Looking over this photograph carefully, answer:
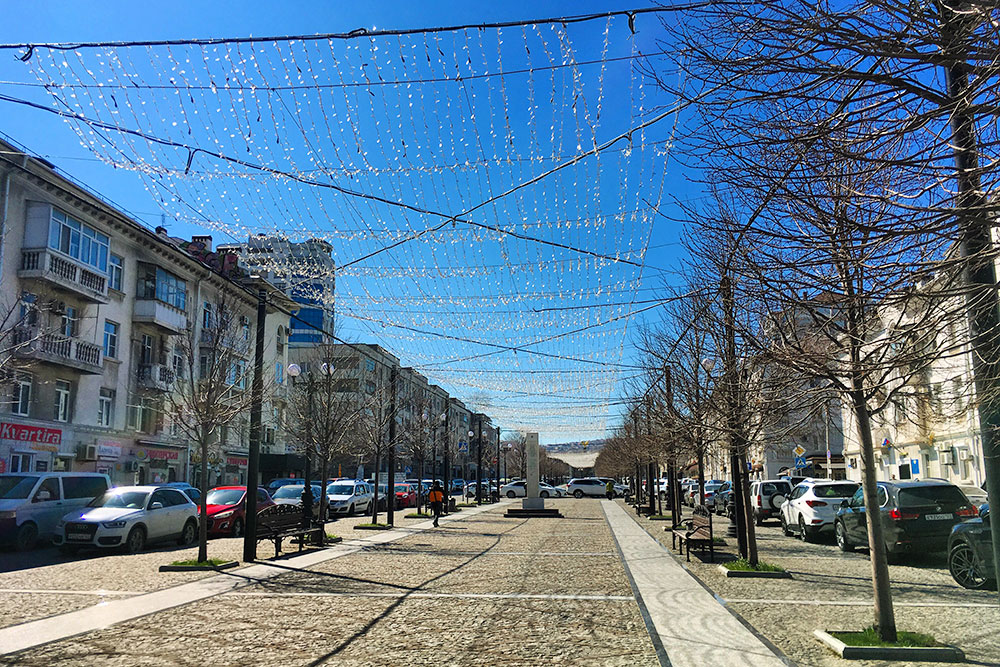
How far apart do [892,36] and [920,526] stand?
1297 cm

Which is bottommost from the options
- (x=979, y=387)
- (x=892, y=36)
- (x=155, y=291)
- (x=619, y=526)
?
(x=619, y=526)

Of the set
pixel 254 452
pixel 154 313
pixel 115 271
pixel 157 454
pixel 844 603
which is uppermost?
pixel 115 271

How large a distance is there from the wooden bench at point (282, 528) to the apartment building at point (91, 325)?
4.97m

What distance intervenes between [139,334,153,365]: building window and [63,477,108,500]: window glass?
17.2 metres

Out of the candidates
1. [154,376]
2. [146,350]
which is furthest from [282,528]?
[146,350]

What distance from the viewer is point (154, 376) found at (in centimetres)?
3731

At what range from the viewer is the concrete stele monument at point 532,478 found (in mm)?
37656

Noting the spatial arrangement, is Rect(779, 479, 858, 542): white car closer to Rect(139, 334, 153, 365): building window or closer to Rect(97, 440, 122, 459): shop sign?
Rect(97, 440, 122, 459): shop sign

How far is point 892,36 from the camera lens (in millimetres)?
4316

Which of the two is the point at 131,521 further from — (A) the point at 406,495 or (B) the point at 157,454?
(A) the point at 406,495

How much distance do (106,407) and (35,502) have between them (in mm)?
16658

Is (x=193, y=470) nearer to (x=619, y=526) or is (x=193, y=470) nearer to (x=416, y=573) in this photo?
(x=619, y=526)

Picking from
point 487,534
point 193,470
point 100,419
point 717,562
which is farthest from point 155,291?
point 717,562

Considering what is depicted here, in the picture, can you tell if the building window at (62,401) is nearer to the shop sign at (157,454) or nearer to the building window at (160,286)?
the shop sign at (157,454)
